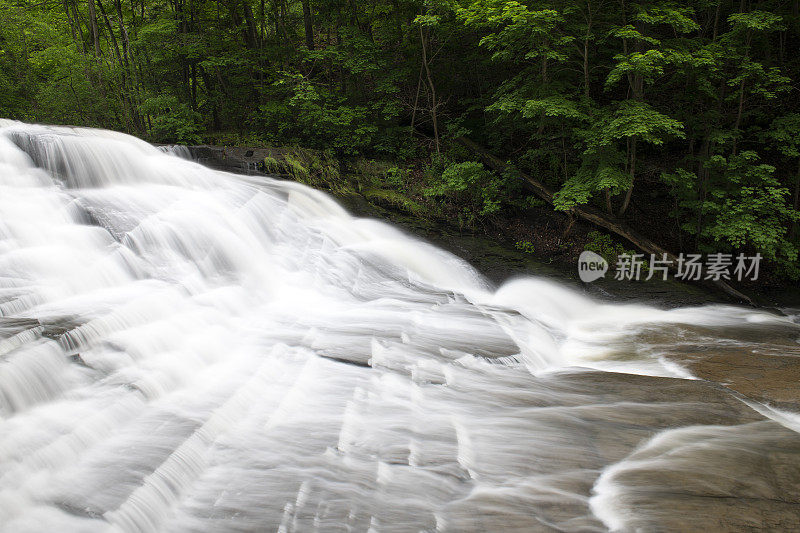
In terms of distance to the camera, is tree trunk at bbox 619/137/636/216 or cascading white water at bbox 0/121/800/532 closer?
cascading white water at bbox 0/121/800/532

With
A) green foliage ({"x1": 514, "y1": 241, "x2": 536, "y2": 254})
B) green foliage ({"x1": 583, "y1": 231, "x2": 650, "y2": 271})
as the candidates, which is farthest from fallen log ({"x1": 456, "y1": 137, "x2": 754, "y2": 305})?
green foliage ({"x1": 514, "y1": 241, "x2": 536, "y2": 254})

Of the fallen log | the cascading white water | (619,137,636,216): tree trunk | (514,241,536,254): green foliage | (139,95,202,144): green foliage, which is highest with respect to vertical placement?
(139,95,202,144): green foliage

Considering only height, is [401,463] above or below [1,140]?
below

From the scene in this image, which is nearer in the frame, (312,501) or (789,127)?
(312,501)

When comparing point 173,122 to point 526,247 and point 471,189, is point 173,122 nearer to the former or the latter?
point 471,189

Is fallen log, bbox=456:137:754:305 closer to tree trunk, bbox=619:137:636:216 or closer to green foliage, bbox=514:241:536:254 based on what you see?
tree trunk, bbox=619:137:636:216

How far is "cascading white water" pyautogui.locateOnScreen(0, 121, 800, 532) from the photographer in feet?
8.48

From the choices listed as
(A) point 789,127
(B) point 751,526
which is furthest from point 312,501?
(A) point 789,127

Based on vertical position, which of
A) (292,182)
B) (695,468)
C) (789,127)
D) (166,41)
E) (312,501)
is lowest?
(312,501)

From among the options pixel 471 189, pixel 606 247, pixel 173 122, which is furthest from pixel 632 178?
pixel 173 122

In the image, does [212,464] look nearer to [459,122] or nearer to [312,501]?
[312,501]

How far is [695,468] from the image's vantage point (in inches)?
112

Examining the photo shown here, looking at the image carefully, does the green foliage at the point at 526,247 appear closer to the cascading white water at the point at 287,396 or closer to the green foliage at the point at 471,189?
the green foliage at the point at 471,189

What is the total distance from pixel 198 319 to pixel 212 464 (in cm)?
202
